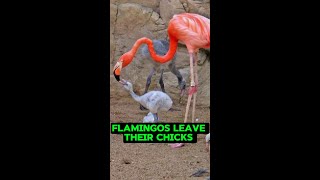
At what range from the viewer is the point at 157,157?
14.8ft

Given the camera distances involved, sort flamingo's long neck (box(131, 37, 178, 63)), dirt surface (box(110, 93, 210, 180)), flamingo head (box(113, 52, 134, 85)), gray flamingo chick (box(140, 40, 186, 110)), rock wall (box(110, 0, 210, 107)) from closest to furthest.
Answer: dirt surface (box(110, 93, 210, 180)) → flamingo head (box(113, 52, 134, 85)) → flamingo's long neck (box(131, 37, 178, 63)) → gray flamingo chick (box(140, 40, 186, 110)) → rock wall (box(110, 0, 210, 107))

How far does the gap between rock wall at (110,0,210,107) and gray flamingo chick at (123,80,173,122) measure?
0.79 feet

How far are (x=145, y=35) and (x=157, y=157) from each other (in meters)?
1.01

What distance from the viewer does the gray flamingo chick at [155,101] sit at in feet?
15.3

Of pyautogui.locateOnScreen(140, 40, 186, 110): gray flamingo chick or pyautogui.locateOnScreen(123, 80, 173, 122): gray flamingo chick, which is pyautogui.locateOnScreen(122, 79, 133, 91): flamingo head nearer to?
pyautogui.locateOnScreen(123, 80, 173, 122): gray flamingo chick

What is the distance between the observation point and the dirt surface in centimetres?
429

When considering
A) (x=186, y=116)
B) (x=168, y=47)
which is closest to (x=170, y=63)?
(x=168, y=47)

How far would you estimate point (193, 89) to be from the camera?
474 centimetres

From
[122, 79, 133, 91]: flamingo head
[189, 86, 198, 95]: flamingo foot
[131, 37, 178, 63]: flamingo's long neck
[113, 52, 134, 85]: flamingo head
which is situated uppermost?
[131, 37, 178, 63]: flamingo's long neck

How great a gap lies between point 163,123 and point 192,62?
0.57 m

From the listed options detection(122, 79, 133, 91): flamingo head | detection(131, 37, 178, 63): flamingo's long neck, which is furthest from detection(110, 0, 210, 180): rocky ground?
detection(131, 37, 178, 63): flamingo's long neck

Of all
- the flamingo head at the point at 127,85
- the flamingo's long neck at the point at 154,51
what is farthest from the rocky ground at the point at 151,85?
the flamingo's long neck at the point at 154,51

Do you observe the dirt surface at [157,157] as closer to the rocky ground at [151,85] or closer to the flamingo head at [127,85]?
the rocky ground at [151,85]

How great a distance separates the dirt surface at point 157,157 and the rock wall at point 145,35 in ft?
0.69
